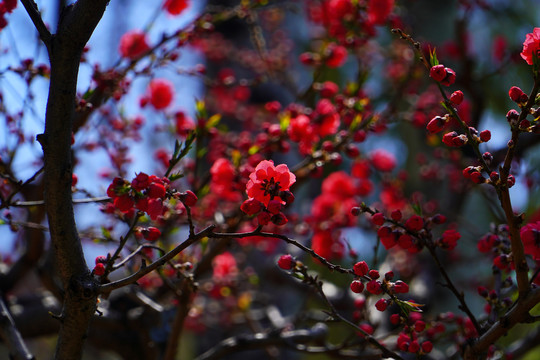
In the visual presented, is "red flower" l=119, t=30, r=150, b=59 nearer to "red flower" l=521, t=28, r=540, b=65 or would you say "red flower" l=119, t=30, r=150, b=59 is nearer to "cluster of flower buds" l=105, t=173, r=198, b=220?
"cluster of flower buds" l=105, t=173, r=198, b=220

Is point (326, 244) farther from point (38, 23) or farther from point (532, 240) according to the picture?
point (38, 23)

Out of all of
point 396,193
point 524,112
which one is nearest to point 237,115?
point 396,193

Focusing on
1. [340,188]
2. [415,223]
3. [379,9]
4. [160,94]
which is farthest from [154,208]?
[340,188]

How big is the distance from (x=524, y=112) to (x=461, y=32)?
247 centimetres

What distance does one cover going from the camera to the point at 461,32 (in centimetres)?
320

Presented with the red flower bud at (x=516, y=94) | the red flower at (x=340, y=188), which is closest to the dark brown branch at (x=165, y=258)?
the red flower bud at (x=516, y=94)

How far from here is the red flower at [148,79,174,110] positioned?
91.8 inches

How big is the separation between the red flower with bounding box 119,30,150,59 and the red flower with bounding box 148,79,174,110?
15cm

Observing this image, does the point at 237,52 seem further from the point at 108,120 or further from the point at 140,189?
the point at 140,189

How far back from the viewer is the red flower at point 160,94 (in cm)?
233

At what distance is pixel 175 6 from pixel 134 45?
0.24m

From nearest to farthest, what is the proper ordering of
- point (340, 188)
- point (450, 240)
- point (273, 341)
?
point (450, 240)
point (273, 341)
point (340, 188)

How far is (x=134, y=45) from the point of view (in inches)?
85.6

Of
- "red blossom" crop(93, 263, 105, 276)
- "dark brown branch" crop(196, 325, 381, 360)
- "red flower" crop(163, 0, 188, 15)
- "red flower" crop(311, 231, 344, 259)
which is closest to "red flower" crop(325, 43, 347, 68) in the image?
"red flower" crop(163, 0, 188, 15)
